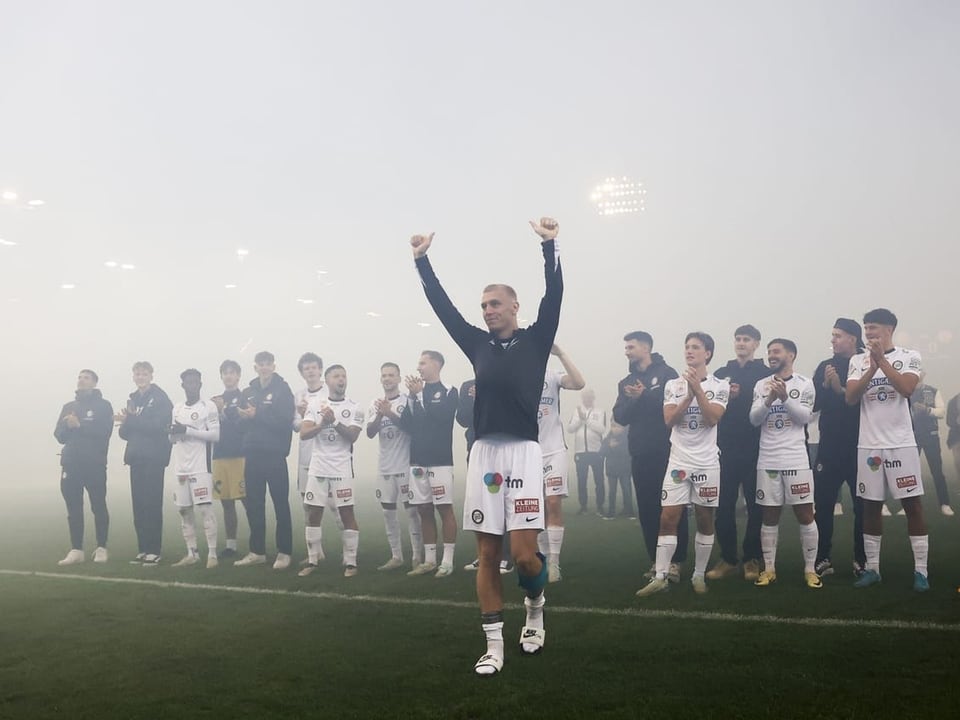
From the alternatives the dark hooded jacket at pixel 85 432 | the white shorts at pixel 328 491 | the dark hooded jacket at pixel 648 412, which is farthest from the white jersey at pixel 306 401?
the dark hooded jacket at pixel 648 412

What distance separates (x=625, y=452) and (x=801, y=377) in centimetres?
765

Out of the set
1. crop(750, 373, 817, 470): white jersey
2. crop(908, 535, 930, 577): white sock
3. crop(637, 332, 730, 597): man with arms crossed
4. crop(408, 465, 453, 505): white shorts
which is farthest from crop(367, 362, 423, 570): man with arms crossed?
crop(908, 535, 930, 577): white sock

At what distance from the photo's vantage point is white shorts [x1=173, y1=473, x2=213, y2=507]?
9570 millimetres

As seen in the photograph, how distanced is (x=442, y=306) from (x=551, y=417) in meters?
3.13

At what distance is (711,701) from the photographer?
3918mm

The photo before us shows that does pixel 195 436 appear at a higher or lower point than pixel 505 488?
higher

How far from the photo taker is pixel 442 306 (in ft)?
16.7

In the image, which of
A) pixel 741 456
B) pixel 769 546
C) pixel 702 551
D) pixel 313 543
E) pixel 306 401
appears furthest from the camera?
pixel 306 401

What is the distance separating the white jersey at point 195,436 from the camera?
9641mm

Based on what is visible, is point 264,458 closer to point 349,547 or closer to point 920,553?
point 349,547

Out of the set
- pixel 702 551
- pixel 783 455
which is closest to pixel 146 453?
pixel 702 551

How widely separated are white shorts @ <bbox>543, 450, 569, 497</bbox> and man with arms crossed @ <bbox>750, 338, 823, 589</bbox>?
70.8 inches

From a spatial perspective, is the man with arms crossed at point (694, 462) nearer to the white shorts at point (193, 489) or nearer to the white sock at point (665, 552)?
the white sock at point (665, 552)

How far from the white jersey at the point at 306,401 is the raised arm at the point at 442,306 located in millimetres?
3947
